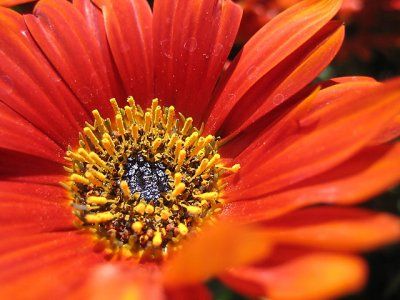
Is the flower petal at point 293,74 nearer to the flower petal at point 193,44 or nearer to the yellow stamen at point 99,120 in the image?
the flower petal at point 193,44

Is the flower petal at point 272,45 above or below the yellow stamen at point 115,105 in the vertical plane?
above

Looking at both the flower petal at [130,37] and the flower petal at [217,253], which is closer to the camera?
the flower petal at [217,253]

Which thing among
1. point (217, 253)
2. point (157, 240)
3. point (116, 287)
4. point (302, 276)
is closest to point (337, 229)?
point (302, 276)

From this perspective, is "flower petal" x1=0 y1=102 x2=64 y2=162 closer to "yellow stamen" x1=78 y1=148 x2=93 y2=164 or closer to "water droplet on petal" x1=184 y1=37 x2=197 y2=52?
"yellow stamen" x1=78 y1=148 x2=93 y2=164

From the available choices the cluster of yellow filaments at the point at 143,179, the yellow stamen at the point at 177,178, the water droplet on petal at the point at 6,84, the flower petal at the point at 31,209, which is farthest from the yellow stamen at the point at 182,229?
the water droplet on petal at the point at 6,84

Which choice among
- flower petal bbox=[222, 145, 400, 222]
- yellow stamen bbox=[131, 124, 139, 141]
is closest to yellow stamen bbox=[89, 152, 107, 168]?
yellow stamen bbox=[131, 124, 139, 141]

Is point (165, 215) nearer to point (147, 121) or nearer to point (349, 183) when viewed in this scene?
point (147, 121)

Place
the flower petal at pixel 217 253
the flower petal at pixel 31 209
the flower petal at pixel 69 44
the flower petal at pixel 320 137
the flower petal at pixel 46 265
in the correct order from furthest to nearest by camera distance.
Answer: the flower petal at pixel 69 44 → the flower petal at pixel 31 209 → the flower petal at pixel 320 137 → the flower petal at pixel 46 265 → the flower petal at pixel 217 253

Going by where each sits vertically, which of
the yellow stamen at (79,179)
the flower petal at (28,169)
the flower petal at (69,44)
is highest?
the flower petal at (69,44)
